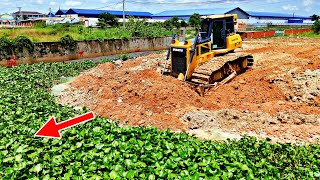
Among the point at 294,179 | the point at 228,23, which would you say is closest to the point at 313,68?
the point at 228,23

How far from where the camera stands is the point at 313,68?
1264 cm

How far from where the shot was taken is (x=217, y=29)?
13.4m

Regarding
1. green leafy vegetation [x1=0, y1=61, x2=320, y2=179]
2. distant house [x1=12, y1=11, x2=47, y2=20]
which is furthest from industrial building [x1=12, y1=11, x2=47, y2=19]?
green leafy vegetation [x1=0, y1=61, x2=320, y2=179]

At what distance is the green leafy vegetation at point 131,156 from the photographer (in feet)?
13.3

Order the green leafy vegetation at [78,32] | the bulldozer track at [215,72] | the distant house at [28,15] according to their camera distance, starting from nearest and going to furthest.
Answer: the bulldozer track at [215,72]
the green leafy vegetation at [78,32]
the distant house at [28,15]

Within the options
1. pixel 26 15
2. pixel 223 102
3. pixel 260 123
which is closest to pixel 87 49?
pixel 223 102

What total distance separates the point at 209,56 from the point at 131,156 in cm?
923

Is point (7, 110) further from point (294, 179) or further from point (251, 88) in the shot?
point (251, 88)

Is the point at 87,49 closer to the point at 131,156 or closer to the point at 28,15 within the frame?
the point at 131,156

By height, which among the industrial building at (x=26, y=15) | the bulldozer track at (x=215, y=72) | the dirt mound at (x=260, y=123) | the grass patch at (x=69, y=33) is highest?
the industrial building at (x=26, y=15)

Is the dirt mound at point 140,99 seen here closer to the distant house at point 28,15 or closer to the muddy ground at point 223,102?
the muddy ground at point 223,102

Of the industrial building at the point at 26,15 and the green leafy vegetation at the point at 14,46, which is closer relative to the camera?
the green leafy vegetation at the point at 14,46

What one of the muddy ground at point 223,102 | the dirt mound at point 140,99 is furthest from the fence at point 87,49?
the dirt mound at point 140,99

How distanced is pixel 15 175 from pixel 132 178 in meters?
1.62
